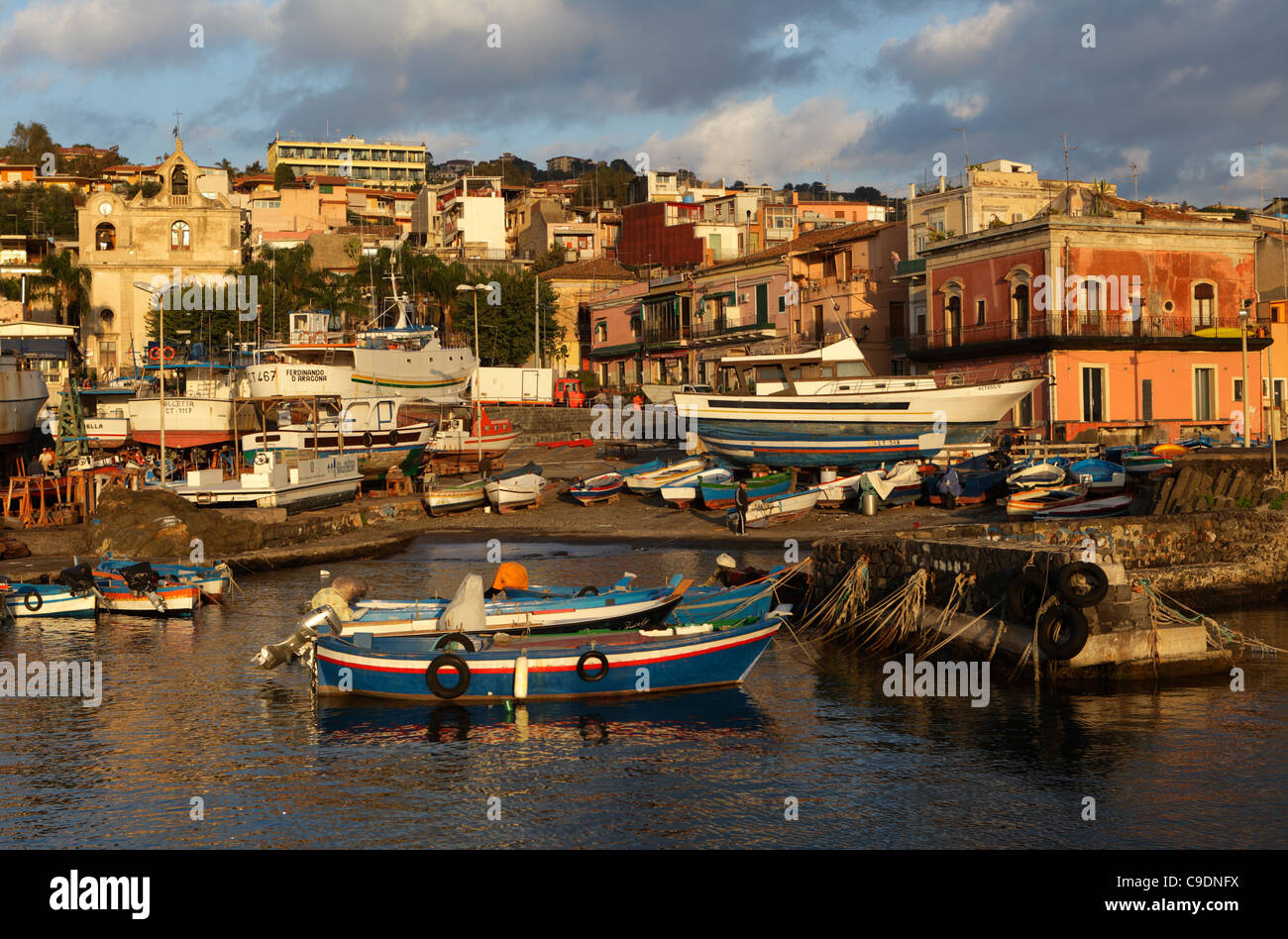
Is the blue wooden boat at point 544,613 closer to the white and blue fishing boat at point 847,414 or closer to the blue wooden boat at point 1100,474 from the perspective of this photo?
the blue wooden boat at point 1100,474

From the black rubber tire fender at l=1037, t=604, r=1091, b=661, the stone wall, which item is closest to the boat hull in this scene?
the black rubber tire fender at l=1037, t=604, r=1091, b=661

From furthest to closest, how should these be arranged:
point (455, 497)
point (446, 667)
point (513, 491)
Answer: point (455, 497)
point (513, 491)
point (446, 667)

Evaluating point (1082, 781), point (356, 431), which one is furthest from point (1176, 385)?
point (1082, 781)

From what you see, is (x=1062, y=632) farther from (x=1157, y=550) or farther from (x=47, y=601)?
(x=47, y=601)

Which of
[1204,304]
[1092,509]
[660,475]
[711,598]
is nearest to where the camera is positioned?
[711,598]

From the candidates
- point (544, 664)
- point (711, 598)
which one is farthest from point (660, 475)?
point (544, 664)

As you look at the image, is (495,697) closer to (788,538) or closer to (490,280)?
(788,538)

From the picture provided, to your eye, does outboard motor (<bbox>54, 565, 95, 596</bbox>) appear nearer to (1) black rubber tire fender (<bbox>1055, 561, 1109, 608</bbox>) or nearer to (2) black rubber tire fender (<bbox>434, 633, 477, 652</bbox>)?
(2) black rubber tire fender (<bbox>434, 633, 477, 652</bbox>)

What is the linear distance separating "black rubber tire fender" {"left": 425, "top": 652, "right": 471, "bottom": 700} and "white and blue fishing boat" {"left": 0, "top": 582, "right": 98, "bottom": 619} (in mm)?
13546

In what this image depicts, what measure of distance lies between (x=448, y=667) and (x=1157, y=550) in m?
15.2

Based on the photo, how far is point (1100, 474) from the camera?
1403 inches

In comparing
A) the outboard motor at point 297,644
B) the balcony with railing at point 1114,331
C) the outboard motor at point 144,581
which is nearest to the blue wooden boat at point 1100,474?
the balcony with railing at point 1114,331
